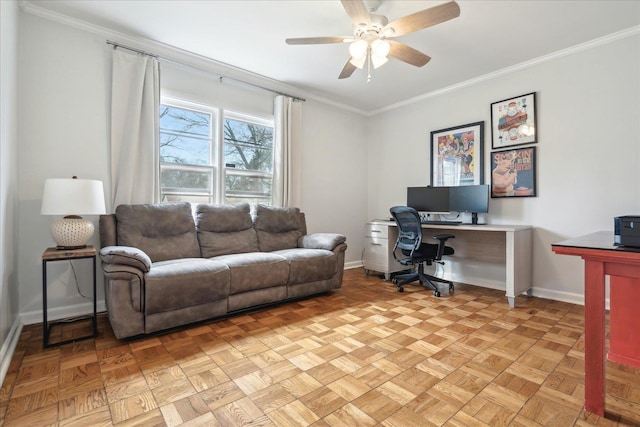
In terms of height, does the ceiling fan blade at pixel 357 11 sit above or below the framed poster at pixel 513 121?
above

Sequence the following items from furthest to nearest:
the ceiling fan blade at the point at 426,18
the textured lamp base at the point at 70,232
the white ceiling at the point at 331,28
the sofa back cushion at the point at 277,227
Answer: the sofa back cushion at the point at 277,227, the white ceiling at the point at 331,28, the textured lamp base at the point at 70,232, the ceiling fan blade at the point at 426,18

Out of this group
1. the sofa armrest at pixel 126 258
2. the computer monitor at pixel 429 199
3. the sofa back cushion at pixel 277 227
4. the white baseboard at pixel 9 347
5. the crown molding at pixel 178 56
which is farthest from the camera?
the computer monitor at pixel 429 199

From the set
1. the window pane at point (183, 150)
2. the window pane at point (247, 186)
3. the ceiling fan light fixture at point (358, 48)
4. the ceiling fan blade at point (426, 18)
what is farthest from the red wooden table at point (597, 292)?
the window pane at point (183, 150)

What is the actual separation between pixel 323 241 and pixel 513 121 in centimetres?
253

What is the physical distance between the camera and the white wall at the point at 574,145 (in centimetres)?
266

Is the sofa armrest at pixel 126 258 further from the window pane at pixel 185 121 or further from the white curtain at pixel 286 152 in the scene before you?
the white curtain at pixel 286 152

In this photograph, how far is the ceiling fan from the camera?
6.15ft

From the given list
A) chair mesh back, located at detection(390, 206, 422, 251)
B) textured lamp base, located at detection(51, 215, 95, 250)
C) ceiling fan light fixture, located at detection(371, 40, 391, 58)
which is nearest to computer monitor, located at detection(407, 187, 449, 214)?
chair mesh back, located at detection(390, 206, 422, 251)

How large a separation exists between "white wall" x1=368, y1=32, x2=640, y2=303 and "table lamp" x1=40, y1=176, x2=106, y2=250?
3.92m

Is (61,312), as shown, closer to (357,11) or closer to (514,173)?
(357,11)

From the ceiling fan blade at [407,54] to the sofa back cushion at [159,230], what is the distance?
234 cm

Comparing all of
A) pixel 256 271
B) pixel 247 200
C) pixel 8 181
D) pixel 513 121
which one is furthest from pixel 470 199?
pixel 8 181

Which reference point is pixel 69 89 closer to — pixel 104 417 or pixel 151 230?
pixel 151 230

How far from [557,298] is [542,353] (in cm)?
153
